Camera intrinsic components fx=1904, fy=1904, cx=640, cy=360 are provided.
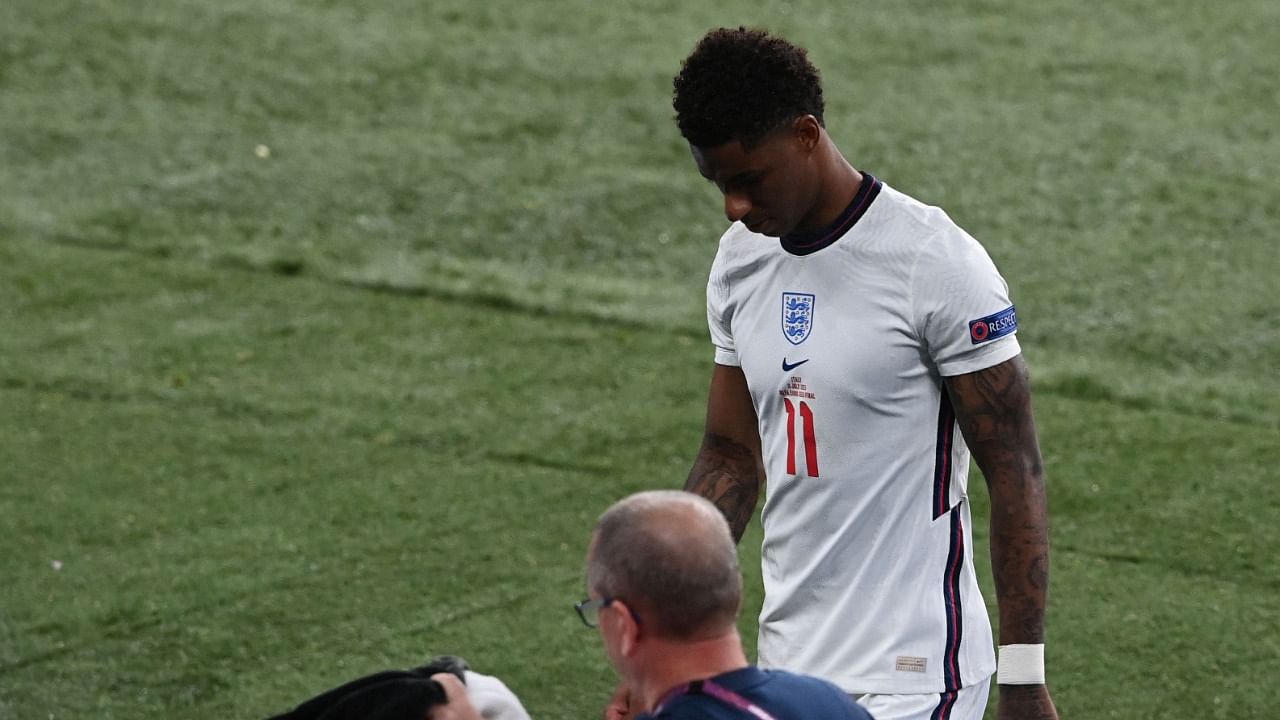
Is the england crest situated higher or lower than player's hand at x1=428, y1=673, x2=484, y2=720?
higher

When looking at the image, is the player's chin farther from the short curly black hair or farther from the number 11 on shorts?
the number 11 on shorts

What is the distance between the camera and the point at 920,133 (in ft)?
39.9

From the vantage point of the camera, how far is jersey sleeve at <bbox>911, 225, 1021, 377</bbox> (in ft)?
11.8

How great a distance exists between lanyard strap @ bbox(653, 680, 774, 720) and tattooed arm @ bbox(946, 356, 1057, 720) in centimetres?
106

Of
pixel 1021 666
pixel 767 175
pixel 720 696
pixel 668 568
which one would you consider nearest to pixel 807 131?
pixel 767 175

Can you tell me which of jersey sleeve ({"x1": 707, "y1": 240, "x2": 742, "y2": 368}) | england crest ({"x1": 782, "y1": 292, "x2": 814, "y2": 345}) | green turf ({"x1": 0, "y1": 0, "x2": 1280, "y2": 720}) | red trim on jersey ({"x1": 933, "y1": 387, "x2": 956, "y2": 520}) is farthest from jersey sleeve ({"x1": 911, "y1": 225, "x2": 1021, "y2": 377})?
green turf ({"x1": 0, "y1": 0, "x2": 1280, "y2": 720})

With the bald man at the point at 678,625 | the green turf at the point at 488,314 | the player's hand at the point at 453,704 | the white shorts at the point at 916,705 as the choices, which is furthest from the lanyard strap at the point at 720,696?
the green turf at the point at 488,314

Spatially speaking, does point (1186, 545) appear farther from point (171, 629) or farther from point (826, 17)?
point (826, 17)

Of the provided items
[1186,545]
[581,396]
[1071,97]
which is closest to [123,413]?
[581,396]

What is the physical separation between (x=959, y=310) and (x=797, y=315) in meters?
0.35

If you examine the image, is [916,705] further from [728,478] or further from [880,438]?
[728,478]

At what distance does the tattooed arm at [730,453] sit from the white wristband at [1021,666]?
72cm

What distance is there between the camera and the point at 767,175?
3672mm

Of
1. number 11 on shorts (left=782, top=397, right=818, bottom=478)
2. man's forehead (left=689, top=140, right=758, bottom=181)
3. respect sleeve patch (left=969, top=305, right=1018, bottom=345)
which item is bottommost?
number 11 on shorts (left=782, top=397, right=818, bottom=478)
